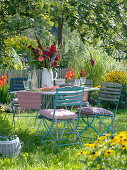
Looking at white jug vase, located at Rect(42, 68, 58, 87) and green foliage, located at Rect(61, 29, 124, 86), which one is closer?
white jug vase, located at Rect(42, 68, 58, 87)

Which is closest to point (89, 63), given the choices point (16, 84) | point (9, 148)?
point (16, 84)

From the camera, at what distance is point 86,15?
7.24 m

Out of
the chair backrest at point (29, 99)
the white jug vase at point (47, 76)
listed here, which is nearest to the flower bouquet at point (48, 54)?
the white jug vase at point (47, 76)

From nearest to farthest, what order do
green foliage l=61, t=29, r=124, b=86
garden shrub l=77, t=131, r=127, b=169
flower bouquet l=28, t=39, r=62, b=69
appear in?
garden shrub l=77, t=131, r=127, b=169, flower bouquet l=28, t=39, r=62, b=69, green foliage l=61, t=29, r=124, b=86

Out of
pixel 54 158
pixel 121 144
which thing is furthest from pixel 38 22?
pixel 121 144

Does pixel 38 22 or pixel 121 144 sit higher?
pixel 38 22

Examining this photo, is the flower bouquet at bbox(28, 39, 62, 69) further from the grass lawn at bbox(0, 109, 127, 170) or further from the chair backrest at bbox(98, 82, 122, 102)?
the grass lawn at bbox(0, 109, 127, 170)

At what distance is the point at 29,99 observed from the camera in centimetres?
598

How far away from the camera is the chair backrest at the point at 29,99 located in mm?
5934

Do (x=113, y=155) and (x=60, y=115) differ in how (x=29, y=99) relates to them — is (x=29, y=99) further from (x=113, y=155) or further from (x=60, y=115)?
(x=113, y=155)

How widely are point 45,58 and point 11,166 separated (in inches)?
100

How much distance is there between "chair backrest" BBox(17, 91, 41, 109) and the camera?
593 centimetres

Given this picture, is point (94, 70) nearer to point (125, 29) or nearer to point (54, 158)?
point (125, 29)

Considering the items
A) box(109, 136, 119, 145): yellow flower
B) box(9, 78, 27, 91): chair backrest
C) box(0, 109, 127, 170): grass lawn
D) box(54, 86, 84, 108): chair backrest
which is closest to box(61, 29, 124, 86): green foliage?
box(9, 78, 27, 91): chair backrest
